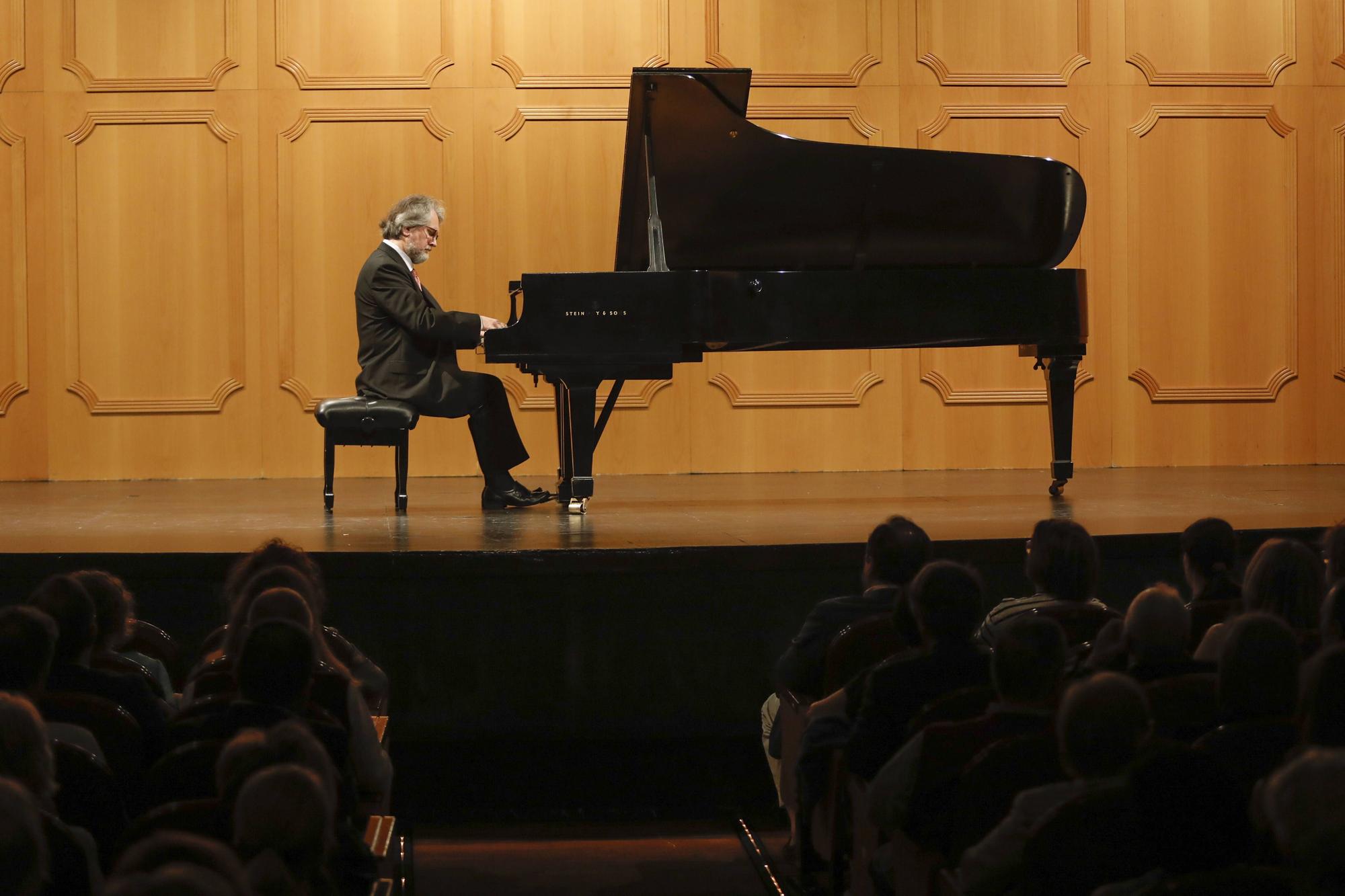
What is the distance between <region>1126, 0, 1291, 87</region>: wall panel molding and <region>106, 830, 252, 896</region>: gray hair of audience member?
7.06 meters

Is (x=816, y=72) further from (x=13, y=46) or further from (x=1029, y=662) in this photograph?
(x=1029, y=662)

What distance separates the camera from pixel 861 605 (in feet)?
9.63

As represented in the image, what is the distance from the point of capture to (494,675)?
12.5 feet

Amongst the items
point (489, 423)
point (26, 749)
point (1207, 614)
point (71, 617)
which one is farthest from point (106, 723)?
point (489, 423)

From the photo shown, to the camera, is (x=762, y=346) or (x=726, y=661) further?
(x=762, y=346)

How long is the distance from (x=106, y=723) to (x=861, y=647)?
1.39 meters

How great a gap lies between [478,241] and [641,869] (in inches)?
175

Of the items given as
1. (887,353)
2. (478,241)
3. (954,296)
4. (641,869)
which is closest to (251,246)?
Result: (478,241)

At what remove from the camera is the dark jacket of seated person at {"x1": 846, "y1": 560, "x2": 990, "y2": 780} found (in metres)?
2.35

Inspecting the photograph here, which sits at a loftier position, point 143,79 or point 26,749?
point 143,79

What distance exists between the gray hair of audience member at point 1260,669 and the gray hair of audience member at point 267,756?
120 cm

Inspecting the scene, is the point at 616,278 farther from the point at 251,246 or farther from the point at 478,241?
the point at 251,246

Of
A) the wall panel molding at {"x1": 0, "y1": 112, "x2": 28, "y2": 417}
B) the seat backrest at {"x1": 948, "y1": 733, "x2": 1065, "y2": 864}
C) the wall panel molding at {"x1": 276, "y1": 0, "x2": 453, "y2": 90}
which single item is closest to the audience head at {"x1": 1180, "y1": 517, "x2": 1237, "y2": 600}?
the seat backrest at {"x1": 948, "y1": 733, "x2": 1065, "y2": 864}

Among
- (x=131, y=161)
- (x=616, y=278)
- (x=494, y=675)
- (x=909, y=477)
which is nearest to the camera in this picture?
(x=494, y=675)
